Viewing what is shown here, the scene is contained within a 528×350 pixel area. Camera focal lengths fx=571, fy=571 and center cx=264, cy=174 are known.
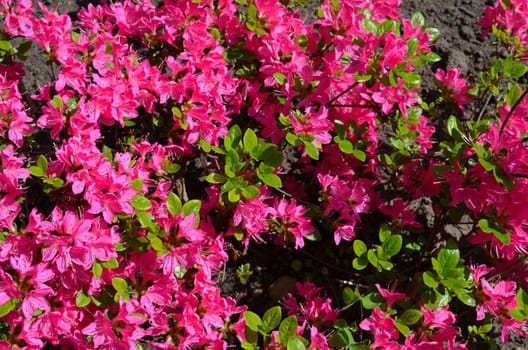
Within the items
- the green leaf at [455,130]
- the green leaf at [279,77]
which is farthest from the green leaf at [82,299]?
the green leaf at [455,130]

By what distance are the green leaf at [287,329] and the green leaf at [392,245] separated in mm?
487

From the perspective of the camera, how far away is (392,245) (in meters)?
2.18

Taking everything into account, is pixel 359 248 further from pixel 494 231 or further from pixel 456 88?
pixel 456 88

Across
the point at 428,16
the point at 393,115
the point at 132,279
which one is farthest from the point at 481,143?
the point at 428,16

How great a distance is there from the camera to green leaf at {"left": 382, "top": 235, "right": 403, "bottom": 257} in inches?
85.7

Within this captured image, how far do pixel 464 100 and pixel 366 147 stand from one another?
572 millimetres

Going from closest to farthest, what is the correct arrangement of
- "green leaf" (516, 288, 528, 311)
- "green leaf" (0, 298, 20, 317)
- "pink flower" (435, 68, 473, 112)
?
"green leaf" (0, 298, 20, 317), "green leaf" (516, 288, 528, 311), "pink flower" (435, 68, 473, 112)

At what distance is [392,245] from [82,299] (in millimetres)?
1143

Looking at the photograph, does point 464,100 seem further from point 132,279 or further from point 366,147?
point 132,279

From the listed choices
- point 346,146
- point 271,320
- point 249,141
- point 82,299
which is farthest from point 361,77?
point 82,299

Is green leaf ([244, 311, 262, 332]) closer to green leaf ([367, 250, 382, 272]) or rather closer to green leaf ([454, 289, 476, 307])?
green leaf ([367, 250, 382, 272])

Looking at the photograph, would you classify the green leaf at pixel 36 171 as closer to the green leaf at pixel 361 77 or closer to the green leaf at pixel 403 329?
the green leaf at pixel 361 77

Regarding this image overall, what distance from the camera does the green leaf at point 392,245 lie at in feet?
7.14

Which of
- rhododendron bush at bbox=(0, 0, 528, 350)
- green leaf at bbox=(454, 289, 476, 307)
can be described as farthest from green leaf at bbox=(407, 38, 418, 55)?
green leaf at bbox=(454, 289, 476, 307)
